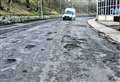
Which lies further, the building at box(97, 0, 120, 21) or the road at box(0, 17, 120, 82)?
the building at box(97, 0, 120, 21)

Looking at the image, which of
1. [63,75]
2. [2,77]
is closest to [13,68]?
[2,77]

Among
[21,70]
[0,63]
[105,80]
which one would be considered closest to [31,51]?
[0,63]

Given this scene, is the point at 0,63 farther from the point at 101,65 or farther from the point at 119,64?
the point at 119,64

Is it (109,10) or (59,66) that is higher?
(109,10)

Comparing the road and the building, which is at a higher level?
the building

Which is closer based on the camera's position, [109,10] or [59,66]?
[59,66]

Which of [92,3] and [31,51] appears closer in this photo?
[31,51]

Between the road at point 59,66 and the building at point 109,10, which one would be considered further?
the building at point 109,10

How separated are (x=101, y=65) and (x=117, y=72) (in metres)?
1.26

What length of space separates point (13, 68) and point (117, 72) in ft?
11.7

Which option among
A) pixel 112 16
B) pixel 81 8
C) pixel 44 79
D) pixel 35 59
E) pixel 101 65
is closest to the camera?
pixel 44 79

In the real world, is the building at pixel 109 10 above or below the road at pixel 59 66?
above

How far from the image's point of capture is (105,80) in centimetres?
874

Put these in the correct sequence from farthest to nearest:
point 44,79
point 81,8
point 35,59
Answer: point 81,8
point 35,59
point 44,79
